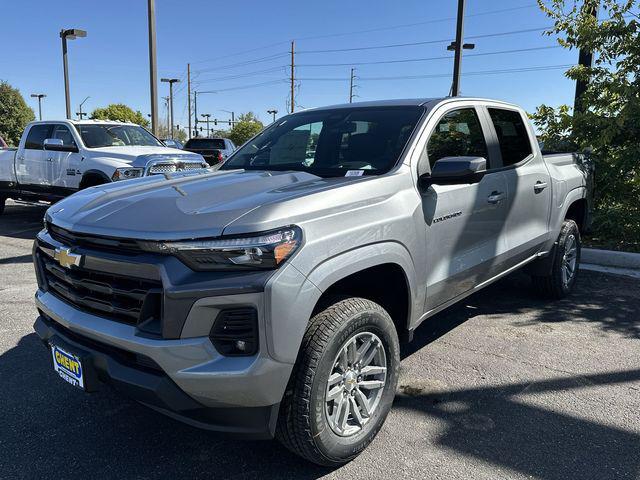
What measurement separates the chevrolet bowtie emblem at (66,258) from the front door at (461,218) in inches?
73.5

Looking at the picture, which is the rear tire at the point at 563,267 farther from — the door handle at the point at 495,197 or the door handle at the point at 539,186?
the door handle at the point at 495,197

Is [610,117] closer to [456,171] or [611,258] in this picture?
[611,258]

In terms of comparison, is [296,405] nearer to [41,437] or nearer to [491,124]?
[41,437]

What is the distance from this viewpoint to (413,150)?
3.21 meters

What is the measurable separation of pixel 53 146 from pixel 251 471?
8.15 meters

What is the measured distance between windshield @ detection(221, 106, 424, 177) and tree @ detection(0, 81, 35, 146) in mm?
45802

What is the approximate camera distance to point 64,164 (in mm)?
9148

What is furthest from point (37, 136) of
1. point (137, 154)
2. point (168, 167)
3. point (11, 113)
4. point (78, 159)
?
point (11, 113)

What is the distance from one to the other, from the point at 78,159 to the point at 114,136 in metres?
0.92

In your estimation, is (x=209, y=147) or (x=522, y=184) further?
(x=209, y=147)

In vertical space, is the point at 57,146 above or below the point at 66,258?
above

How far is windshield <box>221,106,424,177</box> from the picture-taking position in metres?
3.32

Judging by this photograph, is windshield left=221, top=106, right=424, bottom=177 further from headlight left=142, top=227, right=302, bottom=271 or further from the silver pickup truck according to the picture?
headlight left=142, top=227, right=302, bottom=271

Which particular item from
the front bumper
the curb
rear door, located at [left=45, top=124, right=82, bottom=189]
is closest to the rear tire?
the curb
